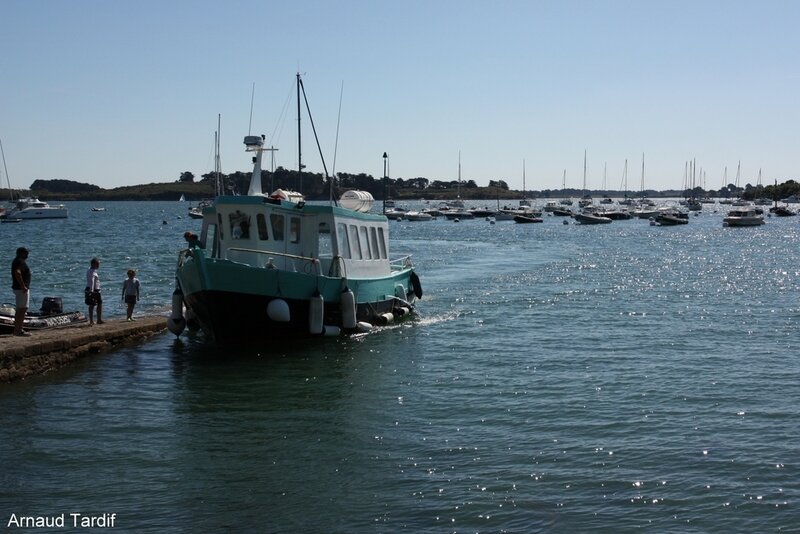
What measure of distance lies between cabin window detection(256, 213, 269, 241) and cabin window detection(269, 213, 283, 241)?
176 mm

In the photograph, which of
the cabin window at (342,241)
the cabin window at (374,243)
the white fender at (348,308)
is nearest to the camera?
the white fender at (348,308)

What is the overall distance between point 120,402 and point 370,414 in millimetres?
4723

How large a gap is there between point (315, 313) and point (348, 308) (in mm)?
1372

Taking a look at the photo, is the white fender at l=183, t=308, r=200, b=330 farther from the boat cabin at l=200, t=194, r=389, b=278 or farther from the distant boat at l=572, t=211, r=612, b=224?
the distant boat at l=572, t=211, r=612, b=224

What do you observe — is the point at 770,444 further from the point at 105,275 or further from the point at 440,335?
the point at 105,275

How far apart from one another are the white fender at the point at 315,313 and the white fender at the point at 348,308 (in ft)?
3.23

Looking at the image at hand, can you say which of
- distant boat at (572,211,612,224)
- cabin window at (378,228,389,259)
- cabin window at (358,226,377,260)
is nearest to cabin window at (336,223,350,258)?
cabin window at (358,226,377,260)

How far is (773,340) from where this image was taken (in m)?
25.4

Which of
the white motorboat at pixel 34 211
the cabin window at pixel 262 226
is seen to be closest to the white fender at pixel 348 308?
the cabin window at pixel 262 226

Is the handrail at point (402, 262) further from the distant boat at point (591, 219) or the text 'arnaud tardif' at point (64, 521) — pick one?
the distant boat at point (591, 219)

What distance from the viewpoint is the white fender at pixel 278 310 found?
22.3m

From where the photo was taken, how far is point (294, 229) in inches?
958

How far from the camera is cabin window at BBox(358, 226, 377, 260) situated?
88.8ft

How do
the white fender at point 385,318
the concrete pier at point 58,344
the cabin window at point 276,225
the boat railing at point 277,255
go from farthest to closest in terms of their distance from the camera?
the white fender at point 385,318 → the cabin window at point 276,225 → the boat railing at point 277,255 → the concrete pier at point 58,344
